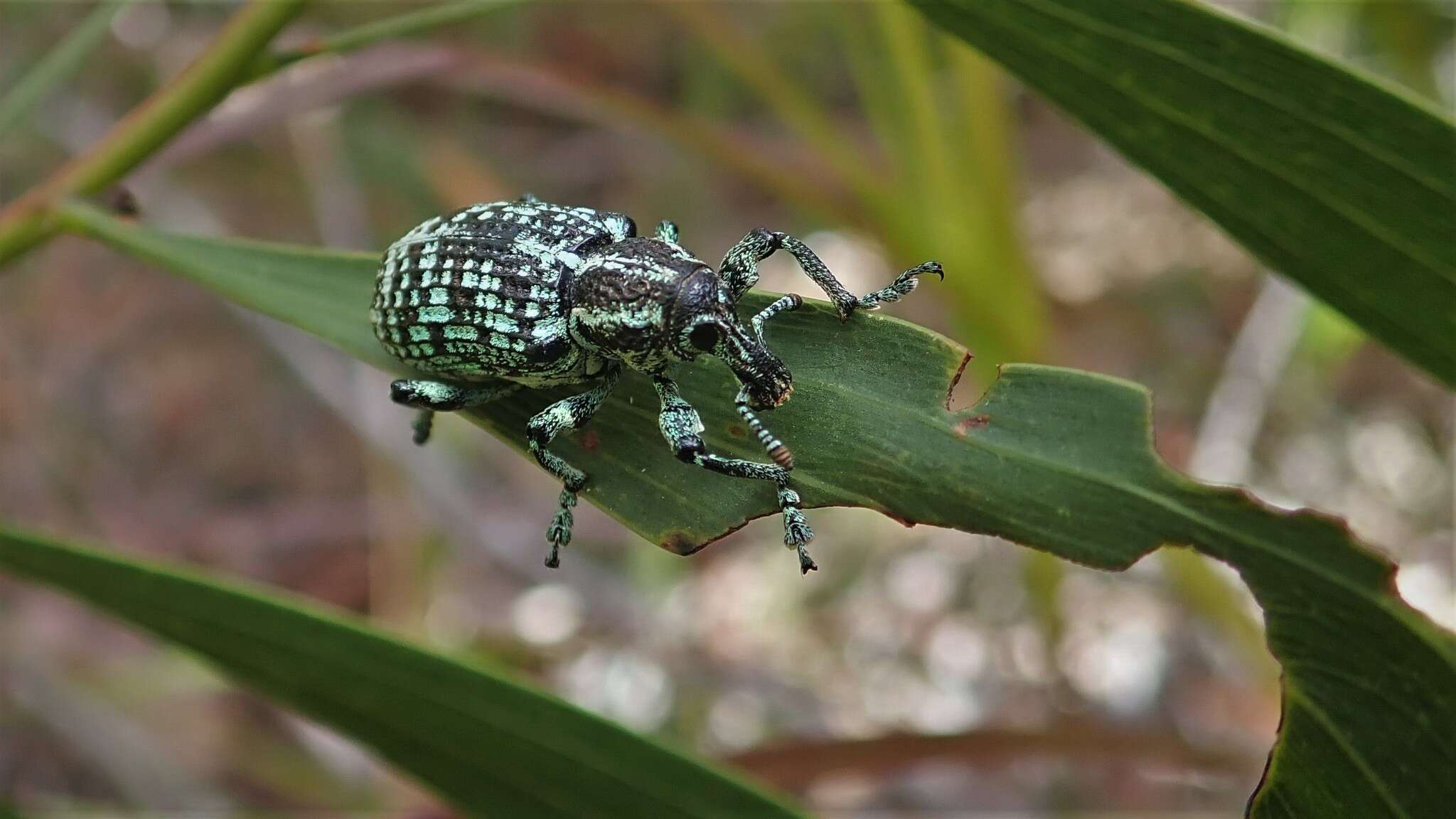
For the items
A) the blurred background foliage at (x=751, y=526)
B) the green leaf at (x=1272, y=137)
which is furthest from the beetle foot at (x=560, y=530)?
the green leaf at (x=1272, y=137)

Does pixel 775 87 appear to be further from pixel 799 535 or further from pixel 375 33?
pixel 799 535

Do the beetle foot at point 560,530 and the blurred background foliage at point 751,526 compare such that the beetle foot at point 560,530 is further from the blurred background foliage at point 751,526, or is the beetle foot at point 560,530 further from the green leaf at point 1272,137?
the green leaf at point 1272,137

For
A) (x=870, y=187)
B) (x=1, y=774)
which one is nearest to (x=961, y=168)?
(x=870, y=187)

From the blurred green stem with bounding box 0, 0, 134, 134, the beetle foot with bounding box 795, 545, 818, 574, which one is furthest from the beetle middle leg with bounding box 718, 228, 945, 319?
the blurred green stem with bounding box 0, 0, 134, 134

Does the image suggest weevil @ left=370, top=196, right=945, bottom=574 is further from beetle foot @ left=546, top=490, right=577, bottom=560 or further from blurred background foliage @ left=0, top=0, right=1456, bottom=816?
blurred background foliage @ left=0, top=0, right=1456, bottom=816

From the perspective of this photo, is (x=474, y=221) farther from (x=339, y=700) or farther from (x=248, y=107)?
(x=248, y=107)

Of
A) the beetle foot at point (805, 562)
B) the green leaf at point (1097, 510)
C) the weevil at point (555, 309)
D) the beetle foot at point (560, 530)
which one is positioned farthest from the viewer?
the beetle foot at point (560, 530)
